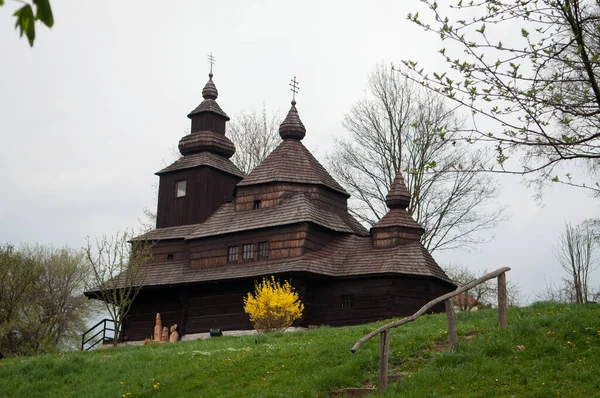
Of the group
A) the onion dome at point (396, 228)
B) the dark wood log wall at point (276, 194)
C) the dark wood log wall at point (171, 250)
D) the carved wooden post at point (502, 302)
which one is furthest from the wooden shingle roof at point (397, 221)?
the carved wooden post at point (502, 302)

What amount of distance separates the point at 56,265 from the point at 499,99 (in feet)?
133

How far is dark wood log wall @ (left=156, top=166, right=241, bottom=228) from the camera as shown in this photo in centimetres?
3416

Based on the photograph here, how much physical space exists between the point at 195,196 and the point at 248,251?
5.33 meters

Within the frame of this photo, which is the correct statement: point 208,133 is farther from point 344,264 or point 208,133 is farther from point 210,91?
point 344,264

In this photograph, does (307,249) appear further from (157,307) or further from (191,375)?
(191,375)

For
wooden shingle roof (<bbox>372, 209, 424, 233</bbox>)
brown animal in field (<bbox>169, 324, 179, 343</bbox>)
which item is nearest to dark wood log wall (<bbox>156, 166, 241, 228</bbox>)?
brown animal in field (<bbox>169, 324, 179, 343</bbox>)

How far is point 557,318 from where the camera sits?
13836mm

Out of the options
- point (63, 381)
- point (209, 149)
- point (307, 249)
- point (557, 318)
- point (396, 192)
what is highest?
point (209, 149)

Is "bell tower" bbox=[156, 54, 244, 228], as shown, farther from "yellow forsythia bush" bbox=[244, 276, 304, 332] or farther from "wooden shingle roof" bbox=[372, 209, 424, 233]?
"yellow forsythia bush" bbox=[244, 276, 304, 332]

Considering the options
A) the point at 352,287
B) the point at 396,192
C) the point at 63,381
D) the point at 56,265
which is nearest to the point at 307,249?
the point at 352,287

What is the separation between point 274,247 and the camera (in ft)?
96.5

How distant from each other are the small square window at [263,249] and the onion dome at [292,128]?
20.0ft

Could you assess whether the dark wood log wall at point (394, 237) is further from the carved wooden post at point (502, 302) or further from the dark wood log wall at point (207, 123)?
the carved wooden post at point (502, 302)

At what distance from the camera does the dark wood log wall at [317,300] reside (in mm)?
27391
